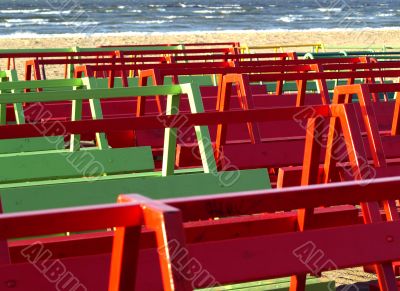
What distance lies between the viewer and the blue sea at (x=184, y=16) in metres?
50.7

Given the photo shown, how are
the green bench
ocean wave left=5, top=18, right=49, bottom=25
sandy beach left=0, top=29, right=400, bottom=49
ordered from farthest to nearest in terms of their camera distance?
1. ocean wave left=5, top=18, right=49, bottom=25
2. sandy beach left=0, top=29, right=400, bottom=49
3. the green bench

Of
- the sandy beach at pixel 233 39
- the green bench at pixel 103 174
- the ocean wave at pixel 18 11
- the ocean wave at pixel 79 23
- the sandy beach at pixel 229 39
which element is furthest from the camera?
the ocean wave at pixel 18 11

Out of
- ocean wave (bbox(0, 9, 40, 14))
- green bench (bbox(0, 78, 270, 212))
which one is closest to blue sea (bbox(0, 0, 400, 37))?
ocean wave (bbox(0, 9, 40, 14))

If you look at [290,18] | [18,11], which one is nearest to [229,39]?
[290,18]

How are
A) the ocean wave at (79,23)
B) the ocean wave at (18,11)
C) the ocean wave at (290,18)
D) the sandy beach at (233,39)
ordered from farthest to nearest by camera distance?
the ocean wave at (18,11), the ocean wave at (290,18), the ocean wave at (79,23), the sandy beach at (233,39)

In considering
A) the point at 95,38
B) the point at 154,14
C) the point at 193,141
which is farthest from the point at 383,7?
the point at 193,141

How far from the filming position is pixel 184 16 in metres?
62.8

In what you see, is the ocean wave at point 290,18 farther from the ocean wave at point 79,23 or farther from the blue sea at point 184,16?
the ocean wave at point 79,23

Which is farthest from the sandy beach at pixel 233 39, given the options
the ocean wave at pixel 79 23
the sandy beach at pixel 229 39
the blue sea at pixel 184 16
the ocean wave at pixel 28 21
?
the ocean wave at pixel 28 21

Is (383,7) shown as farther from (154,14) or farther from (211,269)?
(211,269)

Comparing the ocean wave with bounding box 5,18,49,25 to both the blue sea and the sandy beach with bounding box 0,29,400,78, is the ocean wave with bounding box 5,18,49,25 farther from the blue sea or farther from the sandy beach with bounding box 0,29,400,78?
the sandy beach with bounding box 0,29,400,78

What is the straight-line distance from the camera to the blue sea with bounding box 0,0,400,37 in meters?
50.7

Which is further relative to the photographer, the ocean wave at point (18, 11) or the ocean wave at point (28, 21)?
the ocean wave at point (18, 11)

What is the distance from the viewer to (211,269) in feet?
10.2
